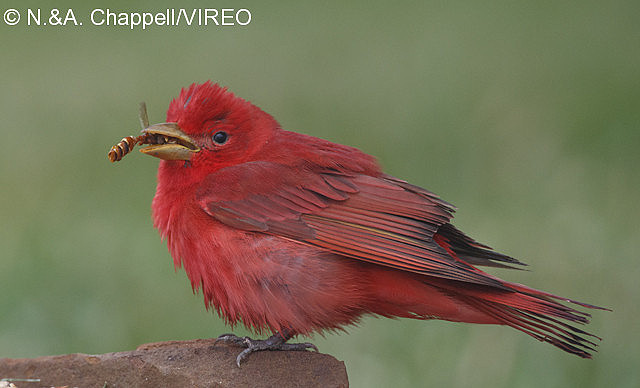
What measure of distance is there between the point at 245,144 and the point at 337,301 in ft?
3.21

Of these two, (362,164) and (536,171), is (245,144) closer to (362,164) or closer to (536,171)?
(362,164)

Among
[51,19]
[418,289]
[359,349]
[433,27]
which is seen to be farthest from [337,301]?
[51,19]

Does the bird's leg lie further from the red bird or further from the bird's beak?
the bird's beak

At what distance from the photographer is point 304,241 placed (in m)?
4.84

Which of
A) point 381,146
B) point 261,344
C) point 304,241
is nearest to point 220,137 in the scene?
point 304,241

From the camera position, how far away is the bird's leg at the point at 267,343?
492 cm

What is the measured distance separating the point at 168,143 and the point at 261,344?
3.63ft

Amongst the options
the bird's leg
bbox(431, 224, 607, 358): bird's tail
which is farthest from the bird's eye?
bbox(431, 224, 607, 358): bird's tail

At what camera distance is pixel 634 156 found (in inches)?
310

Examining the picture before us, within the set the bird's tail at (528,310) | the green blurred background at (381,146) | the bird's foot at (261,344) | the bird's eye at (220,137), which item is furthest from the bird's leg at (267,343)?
the green blurred background at (381,146)

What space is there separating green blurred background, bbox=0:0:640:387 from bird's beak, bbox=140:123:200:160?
201 cm

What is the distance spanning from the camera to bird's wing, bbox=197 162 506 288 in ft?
15.4

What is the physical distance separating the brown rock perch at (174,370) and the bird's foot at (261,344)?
0.16ft

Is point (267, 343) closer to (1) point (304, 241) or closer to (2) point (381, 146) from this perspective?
(1) point (304, 241)
